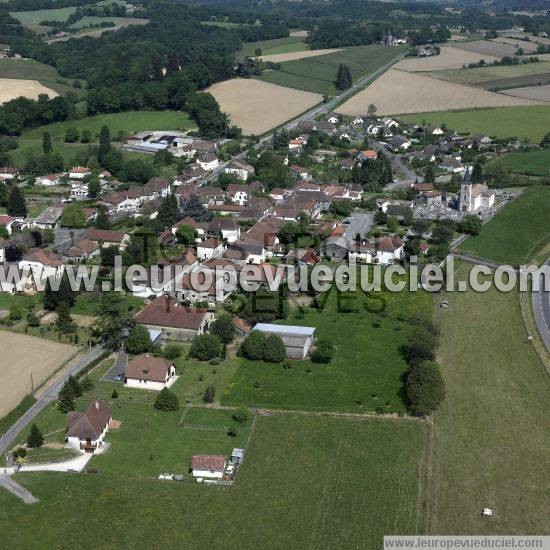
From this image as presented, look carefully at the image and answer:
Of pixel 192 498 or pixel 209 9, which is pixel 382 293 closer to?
pixel 192 498

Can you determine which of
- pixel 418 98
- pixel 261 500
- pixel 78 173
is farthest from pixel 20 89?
pixel 261 500

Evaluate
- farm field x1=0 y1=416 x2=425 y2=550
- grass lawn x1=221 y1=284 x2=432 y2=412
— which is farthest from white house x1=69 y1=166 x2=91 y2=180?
farm field x1=0 y1=416 x2=425 y2=550

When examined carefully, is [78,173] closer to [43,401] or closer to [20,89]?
[20,89]

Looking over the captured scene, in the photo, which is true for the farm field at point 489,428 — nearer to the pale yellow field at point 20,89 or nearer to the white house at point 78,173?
the white house at point 78,173

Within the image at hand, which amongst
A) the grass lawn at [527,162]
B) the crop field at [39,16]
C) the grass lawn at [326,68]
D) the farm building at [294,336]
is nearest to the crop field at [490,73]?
the grass lawn at [326,68]

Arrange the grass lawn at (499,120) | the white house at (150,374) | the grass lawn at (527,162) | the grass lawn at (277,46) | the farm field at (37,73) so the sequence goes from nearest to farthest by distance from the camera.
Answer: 1. the white house at (150,374)
2. the grass lawn at (527,162)
3. the grass lawn at (499,120)
4. the farm field at (37,73)
5. the grass lawn at (277,46)

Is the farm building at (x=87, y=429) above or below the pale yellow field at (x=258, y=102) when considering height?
above

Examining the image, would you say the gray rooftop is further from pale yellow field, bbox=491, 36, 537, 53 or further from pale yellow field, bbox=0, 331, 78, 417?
pale yellow field, bbox=491, 36, 537, 53

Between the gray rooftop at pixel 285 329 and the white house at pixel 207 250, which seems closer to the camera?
the gray rooftop at pixel 285 329
